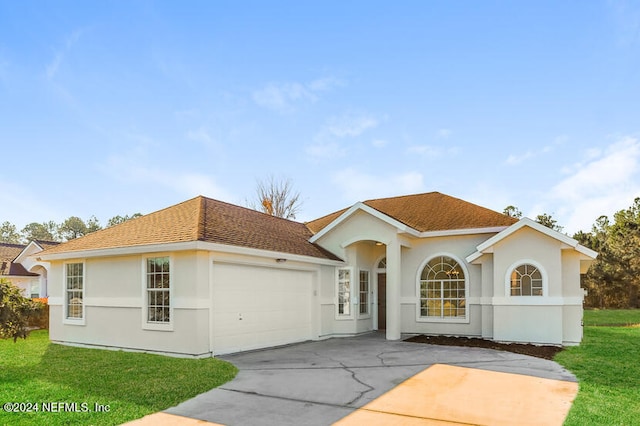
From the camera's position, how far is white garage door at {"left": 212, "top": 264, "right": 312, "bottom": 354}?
12.0 metres

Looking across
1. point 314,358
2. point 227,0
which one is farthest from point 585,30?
point 314,358

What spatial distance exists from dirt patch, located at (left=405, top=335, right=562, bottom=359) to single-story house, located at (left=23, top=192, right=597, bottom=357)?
22.8 inches

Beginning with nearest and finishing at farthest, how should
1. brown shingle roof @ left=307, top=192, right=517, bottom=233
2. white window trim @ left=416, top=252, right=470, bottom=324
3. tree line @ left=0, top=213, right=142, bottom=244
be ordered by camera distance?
white window trim @ left=416, top=252, right=470, bottom=324 → brown shingle roof @ left=307, top=192, right=517, bottom=233 → tree line @ left=0, top=213, right=142, bottom=244

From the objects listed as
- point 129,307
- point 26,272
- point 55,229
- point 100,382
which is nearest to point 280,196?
point 26,272

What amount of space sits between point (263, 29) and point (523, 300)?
11.4 metres

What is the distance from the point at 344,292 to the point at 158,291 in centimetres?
676

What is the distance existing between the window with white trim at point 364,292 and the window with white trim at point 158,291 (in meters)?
7.52

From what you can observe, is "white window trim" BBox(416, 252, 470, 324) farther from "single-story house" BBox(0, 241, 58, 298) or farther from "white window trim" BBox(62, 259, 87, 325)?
"single-story house" BBox(0, 241, 58, 298)

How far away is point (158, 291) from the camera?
12102 mm

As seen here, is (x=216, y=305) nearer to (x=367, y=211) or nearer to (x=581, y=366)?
(x=367, y=211)

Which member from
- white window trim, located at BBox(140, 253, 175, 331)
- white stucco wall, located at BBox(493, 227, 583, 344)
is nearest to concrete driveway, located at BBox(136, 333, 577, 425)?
white window trim, located at BBox(140, 253, 175, 331)

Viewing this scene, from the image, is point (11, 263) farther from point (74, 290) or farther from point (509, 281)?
point (509, 281)

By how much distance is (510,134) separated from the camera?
16.5 meters

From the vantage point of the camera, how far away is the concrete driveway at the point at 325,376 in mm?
6730
